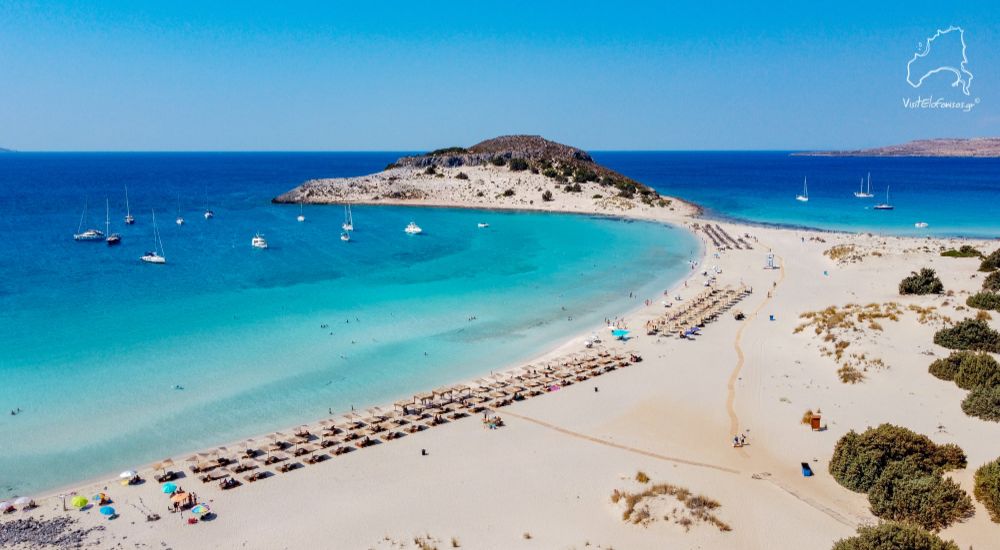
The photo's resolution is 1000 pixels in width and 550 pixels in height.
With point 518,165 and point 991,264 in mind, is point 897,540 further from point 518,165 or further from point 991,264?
point 518,165

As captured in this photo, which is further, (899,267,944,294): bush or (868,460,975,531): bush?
(899,267,944,294): bush

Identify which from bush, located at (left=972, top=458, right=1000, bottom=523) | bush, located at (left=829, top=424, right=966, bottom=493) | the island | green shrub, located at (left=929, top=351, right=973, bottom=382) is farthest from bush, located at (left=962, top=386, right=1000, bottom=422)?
the island

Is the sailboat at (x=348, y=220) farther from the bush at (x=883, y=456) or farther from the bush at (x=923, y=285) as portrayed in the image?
the bush at (x=883, y=456)

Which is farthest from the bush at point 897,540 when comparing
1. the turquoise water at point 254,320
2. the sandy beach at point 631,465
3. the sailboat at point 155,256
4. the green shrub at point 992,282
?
the sailboat at point 155,256

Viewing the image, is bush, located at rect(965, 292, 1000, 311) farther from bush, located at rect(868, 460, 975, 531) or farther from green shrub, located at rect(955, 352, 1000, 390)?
bush, located at rect(868, 460, 975, 531)

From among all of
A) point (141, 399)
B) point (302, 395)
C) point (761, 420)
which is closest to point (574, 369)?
point (761, 420)

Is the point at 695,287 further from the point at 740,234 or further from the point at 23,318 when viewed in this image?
the point at 23,318
